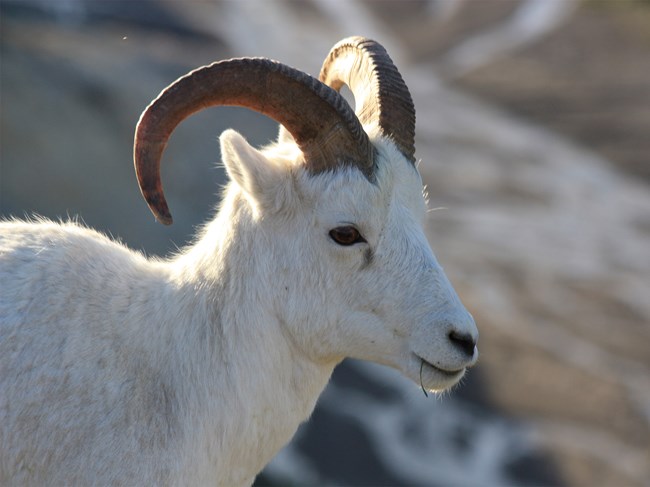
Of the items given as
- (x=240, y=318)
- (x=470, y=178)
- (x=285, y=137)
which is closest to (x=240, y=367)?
(x=240, y=318)

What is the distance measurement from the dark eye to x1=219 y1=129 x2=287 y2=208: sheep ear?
0.36 meters

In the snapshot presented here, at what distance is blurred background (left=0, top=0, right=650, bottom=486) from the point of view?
20.8 metres

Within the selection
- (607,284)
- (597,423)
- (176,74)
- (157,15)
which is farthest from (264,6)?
(597,423)

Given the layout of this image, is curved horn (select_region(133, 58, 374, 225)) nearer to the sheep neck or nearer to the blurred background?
the sheep neck

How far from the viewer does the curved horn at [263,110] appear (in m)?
5.82

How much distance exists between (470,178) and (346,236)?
28617 millimetres

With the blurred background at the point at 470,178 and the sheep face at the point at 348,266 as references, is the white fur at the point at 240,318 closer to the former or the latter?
the sheep face at the point at 348,266

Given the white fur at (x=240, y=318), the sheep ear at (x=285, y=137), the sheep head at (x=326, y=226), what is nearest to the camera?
the white fur at (x=240, y=318)

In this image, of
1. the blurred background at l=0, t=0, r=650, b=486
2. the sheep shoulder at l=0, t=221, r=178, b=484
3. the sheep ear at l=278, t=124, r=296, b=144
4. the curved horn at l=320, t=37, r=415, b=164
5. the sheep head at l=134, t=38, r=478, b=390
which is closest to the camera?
the sheep shoulder at l=0, t=221, r=178, b=484

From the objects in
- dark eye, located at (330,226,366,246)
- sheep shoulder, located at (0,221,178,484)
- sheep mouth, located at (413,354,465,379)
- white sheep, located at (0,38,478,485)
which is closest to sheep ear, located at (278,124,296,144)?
white sheep, located at (0,38,478,485)

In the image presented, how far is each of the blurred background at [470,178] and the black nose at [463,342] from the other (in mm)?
13991

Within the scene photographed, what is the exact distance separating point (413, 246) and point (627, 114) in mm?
34680

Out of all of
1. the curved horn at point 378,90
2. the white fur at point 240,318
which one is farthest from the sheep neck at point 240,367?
the curved horn at point 378,90

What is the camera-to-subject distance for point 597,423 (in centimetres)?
2144
